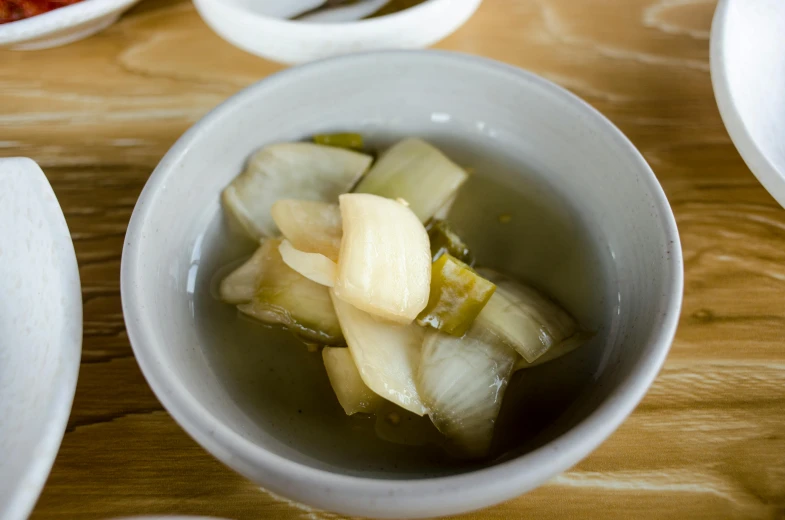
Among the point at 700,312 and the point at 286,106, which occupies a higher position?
the point at 286,106

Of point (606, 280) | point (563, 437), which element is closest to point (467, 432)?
point (563, 437)

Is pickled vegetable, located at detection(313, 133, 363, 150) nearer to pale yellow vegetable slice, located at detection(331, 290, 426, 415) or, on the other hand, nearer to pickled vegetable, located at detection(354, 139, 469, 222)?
pickled vegetable, located at detection(354, 139, 469, 222)

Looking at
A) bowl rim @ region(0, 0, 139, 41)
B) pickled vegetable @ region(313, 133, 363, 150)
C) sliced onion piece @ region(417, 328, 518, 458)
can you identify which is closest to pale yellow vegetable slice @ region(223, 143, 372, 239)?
pickled vegetable @ region(313, 133, 363, 150)

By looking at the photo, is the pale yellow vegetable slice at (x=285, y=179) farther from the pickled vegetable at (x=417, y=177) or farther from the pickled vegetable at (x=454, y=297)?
the pickled vegetable at (x=454, y=297)

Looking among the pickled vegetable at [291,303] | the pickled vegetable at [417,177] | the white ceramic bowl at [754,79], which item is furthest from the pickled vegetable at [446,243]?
the white ceramic bowl at [754,79]

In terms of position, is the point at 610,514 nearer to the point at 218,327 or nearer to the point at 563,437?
the point at 563,437

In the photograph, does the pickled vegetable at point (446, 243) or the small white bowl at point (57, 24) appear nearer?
the pickled vegetable at point (446, 243)
